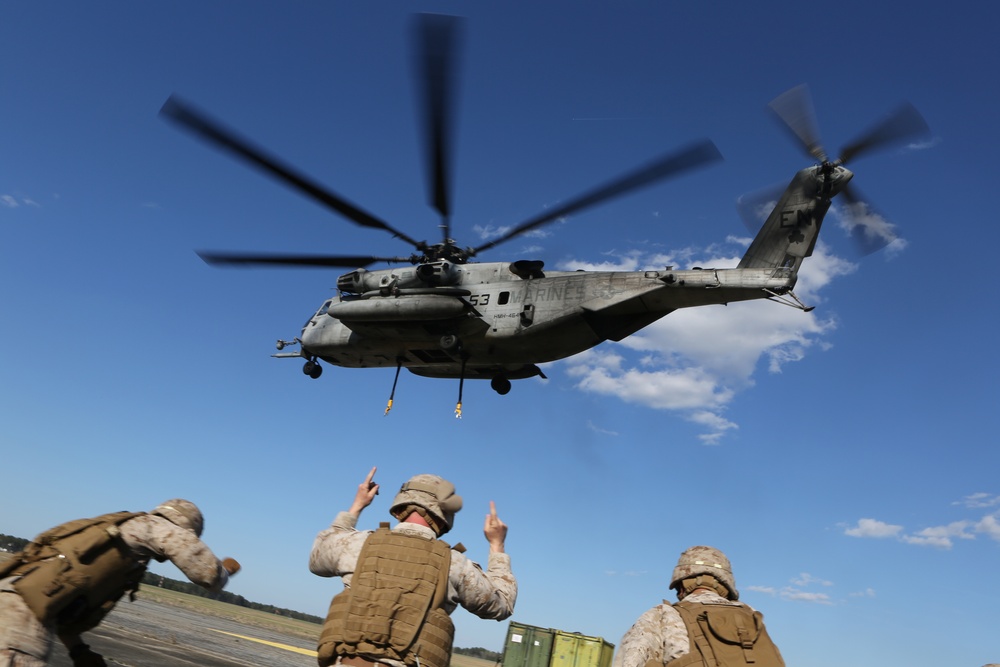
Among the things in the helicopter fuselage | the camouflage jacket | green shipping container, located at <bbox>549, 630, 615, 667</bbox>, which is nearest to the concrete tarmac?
green shipping container, located at <bbox>549, 630, 615, 667</bbox>

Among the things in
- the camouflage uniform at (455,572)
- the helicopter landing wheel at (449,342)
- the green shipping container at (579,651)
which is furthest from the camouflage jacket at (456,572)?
the green shipping container at (579,651)

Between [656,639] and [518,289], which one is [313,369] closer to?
[518,289]

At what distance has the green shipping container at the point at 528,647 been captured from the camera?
65.1ft

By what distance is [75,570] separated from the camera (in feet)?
13.3

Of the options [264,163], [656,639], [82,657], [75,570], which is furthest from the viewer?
[264,163]

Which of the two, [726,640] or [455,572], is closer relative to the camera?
[726,640]

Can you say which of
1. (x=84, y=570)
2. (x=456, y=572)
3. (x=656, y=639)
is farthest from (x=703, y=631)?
(x=84, y=570)

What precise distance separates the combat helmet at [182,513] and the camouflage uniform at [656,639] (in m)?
2.58

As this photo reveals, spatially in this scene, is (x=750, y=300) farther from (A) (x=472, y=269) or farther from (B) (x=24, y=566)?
(B) (x=24, y=566)

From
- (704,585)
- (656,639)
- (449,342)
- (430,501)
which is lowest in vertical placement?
(656,639)

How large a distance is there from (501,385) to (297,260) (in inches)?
203

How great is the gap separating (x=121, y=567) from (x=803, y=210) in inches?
559

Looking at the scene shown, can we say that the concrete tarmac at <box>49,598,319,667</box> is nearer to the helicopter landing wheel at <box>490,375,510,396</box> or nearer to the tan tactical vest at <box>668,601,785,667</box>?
the helicopter landing wheel at <box>490,375,510,396</box>

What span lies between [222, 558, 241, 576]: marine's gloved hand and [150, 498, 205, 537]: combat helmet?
0.24 metres
